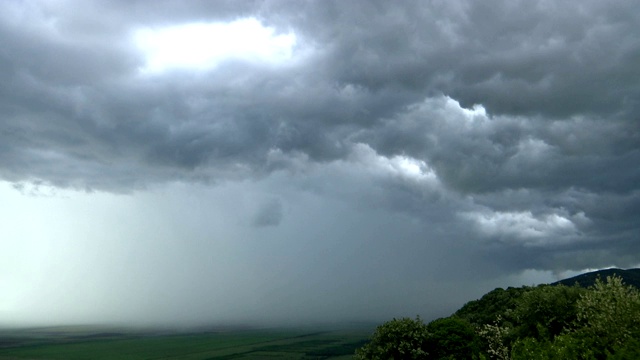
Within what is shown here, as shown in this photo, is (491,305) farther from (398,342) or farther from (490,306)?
(398,342)

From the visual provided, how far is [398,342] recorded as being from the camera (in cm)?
8475

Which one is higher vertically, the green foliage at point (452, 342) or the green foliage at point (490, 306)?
the green foliage at point (490, 306)

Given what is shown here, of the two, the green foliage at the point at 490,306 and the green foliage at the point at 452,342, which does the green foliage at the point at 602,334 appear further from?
the green foliage at the point at 490,306

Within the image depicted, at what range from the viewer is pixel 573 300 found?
85500mm

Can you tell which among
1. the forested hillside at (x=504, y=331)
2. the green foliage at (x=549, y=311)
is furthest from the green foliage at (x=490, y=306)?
the green foliage at (x=549, y=311)

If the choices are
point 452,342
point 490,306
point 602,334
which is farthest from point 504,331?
point 490,306

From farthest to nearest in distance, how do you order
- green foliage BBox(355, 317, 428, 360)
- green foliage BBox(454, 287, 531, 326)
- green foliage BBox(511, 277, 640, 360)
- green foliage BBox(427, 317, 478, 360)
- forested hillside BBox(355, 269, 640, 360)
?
1. green foliage BBox(454, 287, 531, 326)
2. green foliage BBox(427, 317, 478, 360)
3. green foliage BBox(355, 317, 428, 360)
4. forested hillside BBox(355, 269, 640, 360)
5. green foliage BBox(511, 277, 640, 360)

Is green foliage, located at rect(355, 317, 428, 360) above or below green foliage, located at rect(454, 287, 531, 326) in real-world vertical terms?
below

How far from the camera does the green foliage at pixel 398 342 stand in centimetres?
8362

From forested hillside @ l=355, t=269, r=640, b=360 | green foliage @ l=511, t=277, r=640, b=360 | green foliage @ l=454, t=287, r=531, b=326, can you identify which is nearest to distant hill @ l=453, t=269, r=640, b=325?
green foliage @ l=454, t=287, r=531, b=326

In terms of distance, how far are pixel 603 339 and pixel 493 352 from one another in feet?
118

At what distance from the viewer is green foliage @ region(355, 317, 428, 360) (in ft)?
274

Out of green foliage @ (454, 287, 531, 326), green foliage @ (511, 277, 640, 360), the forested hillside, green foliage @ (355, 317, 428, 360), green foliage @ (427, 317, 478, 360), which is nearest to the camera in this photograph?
green foliage @ (511, 277, 640, 360)

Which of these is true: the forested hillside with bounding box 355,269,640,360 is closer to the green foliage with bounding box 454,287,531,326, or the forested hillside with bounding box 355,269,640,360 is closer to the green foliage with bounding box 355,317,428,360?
the green foliage with bounding box 355,317,428,360
